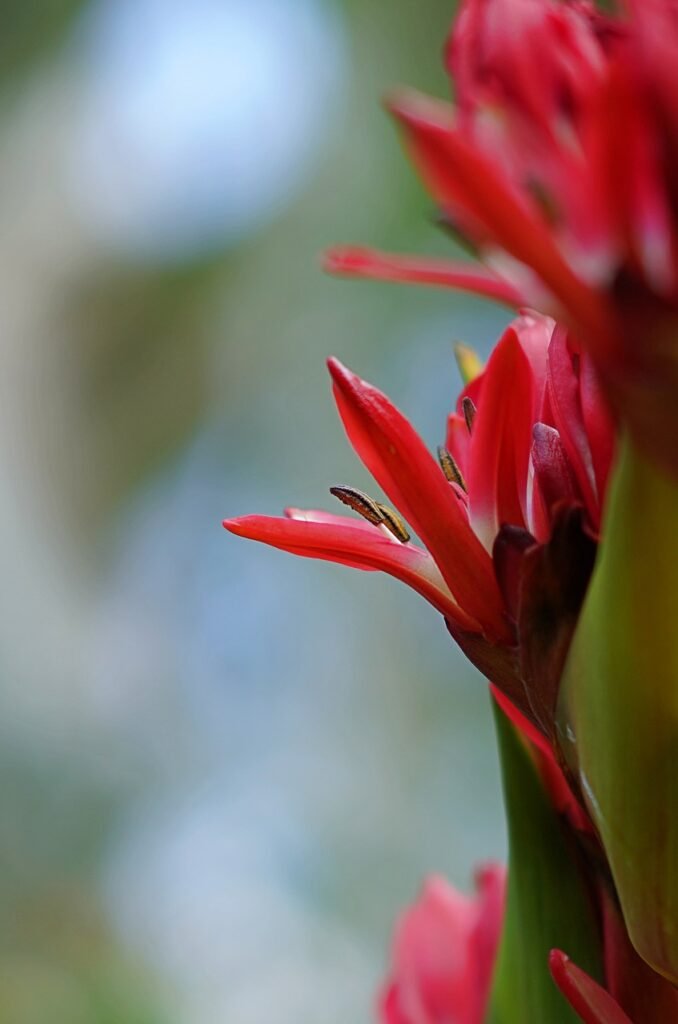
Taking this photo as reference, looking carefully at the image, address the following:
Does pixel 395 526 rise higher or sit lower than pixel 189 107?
lower

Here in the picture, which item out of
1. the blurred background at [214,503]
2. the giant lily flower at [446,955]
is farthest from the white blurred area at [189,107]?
the giant lily flower at [446,955]

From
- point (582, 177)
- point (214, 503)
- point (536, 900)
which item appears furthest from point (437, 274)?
point (214, 503)

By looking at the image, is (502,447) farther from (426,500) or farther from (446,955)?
→ (446,955)

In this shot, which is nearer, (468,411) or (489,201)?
(489,201)

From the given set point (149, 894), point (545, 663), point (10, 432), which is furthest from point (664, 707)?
point (10, 432)

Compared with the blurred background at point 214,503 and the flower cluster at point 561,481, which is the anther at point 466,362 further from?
the blurred background at point 214,503

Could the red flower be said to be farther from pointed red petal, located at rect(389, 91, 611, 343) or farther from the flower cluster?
pointed red petal, located at rect(389, 91, 611, 343)
